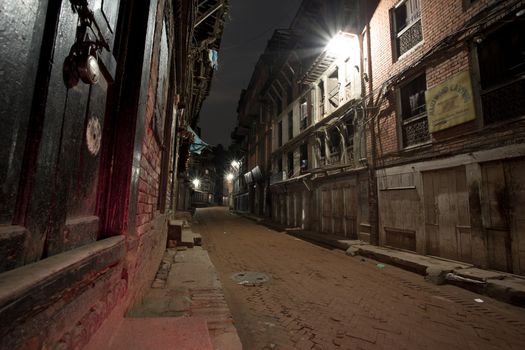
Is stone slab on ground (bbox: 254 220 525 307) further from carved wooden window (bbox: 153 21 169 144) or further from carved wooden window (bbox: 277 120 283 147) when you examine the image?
carved wooden window (bbox: 277 120 283 147)

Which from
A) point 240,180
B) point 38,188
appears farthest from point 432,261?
point 240,180

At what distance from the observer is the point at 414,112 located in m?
8.84

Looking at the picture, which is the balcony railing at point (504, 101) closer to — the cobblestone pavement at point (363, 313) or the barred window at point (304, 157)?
the cobblestone pavement at point (363, 313)

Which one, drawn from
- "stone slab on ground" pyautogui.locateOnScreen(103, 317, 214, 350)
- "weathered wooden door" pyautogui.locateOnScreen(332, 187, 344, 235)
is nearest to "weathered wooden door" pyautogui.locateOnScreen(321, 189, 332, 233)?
"weathered wooden door" pyautogui.locateOnScreen(332, 187, 344, 235)

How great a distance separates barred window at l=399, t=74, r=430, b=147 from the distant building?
0.12ft

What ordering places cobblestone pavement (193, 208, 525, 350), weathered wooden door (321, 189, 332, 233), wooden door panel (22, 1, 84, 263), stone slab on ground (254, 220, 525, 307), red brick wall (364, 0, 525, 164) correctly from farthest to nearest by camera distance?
weathered wooden door (321, 189, 332, 233) → red brick wall (364, 0, 525, 164) → stone slab on ground (254, 220, 525, 307) → cobblestone pavement (193, 208, 525, 350) → wooden door panel (22, 1, 84, 263)

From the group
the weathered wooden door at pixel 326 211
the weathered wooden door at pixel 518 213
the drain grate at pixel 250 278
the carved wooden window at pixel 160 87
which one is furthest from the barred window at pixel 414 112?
the carved wooden window at pixel 160 87

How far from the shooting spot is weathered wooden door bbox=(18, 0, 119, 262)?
111 cm

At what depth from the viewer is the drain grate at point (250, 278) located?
5727mm

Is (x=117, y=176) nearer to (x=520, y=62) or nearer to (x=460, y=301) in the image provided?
(x=460, y=301)

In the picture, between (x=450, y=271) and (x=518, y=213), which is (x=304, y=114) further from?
(x=450, y=271)

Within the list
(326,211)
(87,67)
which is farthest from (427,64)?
(87,67)

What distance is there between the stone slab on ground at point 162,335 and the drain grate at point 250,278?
12.0 ft

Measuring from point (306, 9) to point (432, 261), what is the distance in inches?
633
